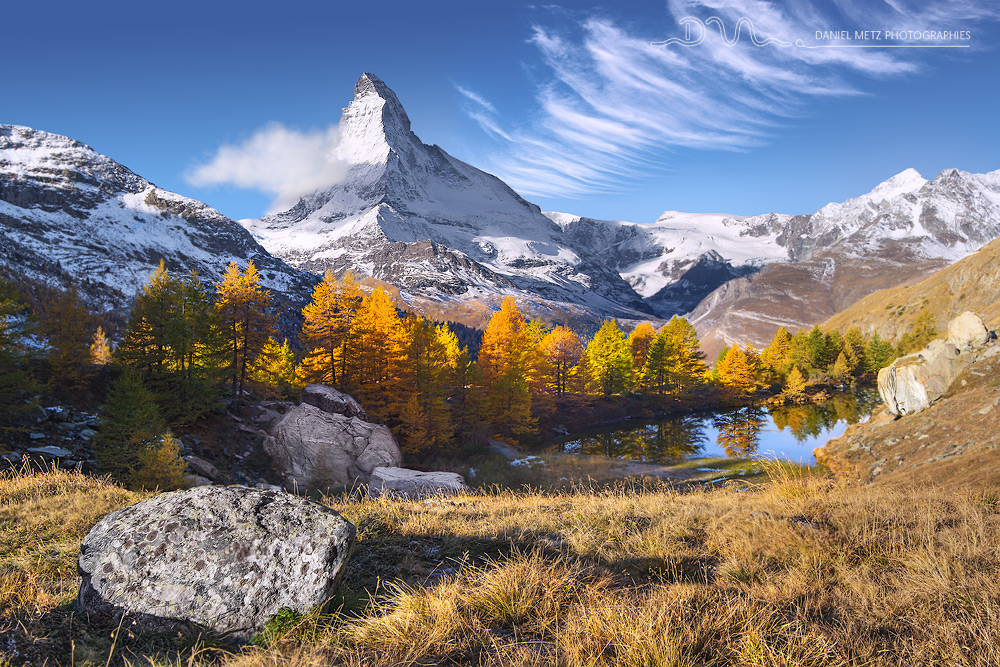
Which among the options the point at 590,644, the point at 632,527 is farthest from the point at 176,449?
the point at 590,644

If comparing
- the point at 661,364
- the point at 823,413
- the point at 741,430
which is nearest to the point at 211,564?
the point at 741,430

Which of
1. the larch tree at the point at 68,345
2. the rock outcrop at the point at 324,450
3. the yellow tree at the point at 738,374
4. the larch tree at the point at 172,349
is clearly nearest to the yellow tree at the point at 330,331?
the larch tree at the point at 172,349

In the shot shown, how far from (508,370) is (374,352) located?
464 inches

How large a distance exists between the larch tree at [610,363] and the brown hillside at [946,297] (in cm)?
5411

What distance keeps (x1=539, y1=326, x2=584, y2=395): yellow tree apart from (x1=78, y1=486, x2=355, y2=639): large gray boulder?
143ft

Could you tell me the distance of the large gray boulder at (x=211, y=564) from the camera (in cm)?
373

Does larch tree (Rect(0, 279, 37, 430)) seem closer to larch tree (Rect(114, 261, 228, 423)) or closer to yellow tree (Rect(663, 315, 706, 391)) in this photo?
larch tree (Rect(114, 261, 228, 423))

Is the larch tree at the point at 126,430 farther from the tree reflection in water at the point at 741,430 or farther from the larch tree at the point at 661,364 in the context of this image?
the larch tree at the point at 661,364

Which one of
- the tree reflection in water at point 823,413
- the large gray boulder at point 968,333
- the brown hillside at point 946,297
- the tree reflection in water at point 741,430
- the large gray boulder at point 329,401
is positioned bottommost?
the tree reflection in water at point 741,430

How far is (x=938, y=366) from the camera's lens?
2167cm

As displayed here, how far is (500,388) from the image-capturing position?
3897 cm

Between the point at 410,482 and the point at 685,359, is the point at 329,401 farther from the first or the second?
the point at 685,359

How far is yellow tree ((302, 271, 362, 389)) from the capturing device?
33.3 m

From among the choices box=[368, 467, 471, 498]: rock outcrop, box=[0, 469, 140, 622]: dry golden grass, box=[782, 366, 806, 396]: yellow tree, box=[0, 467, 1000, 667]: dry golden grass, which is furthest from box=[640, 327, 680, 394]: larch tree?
box=[0, 469, 140, 622]: dry golden grass
